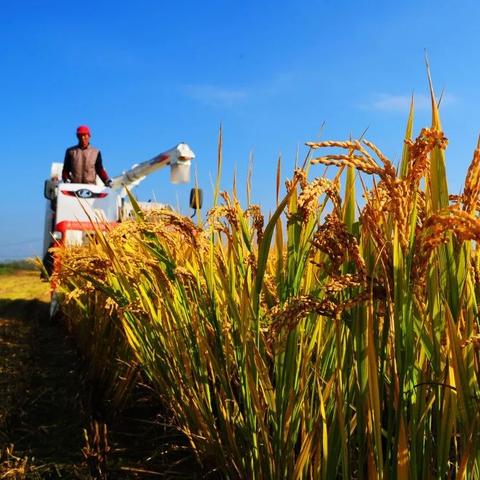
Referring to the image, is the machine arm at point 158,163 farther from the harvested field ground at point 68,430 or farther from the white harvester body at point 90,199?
the harvested field ground at point 68,430

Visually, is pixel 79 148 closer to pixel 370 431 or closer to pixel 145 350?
pixel 145 350

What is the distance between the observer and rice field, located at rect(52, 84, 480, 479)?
84 cm

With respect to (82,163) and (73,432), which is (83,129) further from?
(73,432)

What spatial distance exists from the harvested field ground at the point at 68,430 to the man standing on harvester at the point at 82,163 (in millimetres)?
3377

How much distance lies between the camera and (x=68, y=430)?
243 cm

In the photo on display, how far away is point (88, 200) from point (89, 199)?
25 mm

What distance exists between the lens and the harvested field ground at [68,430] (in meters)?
1.92

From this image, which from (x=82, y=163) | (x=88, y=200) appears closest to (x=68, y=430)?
(x=88, y=200)

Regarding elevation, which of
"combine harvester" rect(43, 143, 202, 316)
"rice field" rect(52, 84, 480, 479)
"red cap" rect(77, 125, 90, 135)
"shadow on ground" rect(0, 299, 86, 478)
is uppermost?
"red cap" rect(77, 125, 90, 135)

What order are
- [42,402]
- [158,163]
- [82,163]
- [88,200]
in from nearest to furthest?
[42,402] < [88,200] < [82,163] < [158,163]

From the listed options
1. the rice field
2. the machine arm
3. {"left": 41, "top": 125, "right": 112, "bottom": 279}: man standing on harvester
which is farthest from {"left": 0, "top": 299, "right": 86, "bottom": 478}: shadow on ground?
the machine arm

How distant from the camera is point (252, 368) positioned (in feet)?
4.25

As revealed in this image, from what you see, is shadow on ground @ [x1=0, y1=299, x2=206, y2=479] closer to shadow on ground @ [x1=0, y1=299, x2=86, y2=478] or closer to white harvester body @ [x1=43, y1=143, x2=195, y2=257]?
shadow on ground @ [x1=0, y1=299, x2=86, y2=478]

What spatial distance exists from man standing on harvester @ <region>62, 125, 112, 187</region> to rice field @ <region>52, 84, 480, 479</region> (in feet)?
17.9
